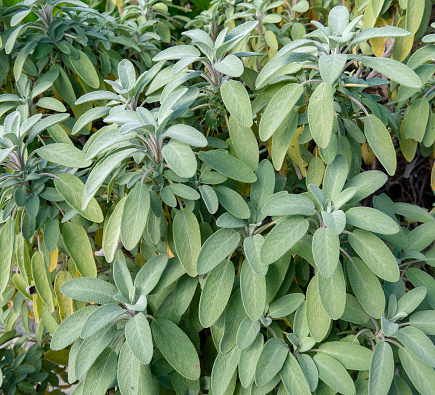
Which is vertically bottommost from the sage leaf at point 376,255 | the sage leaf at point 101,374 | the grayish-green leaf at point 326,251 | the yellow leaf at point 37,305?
the yellow leaf at point 37,305

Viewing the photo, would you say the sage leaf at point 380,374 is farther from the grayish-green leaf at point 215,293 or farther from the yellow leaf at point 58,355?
the yellow leaf at point 58,355

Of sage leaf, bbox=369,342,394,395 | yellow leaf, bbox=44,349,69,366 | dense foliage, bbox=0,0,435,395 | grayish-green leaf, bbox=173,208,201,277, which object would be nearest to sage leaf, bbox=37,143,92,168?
dense foliage, bbox=0,0,435,395

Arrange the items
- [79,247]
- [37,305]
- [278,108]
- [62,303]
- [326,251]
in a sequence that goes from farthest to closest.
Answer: [37,305] < [62,303] < [79,247] < [278,108] < [326,251]

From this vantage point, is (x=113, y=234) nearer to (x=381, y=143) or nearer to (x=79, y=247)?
(x=79, y=247)

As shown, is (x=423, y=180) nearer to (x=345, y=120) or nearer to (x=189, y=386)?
(x=345, y=120)

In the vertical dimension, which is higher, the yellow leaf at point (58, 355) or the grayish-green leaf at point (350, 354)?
the grayish-green leaf at point (350, 354)

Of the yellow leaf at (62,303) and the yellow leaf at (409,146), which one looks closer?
the yellow leaf at (62,303)

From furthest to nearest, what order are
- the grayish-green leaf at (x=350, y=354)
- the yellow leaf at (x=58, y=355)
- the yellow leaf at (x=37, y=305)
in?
the yellow leaf at (x=58, y=355), the yellow leaf at (x=37, y=305), the grayish-green leaf at (x=350, y=354)

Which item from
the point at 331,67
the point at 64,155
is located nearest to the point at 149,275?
the point at 64,155

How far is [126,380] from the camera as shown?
75 centimetres

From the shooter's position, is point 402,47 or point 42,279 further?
point 402,47

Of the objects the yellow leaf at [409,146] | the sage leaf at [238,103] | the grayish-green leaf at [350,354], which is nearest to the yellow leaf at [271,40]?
the yellow leaf at [409,146]

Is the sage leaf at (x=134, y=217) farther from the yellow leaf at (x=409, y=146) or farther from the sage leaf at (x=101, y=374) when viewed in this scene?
the yellow leaf at (x=409, y=146)

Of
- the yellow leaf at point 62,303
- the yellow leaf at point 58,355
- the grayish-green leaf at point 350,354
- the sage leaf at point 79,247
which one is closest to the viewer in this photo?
the grayish-green leaf at point 350,354
